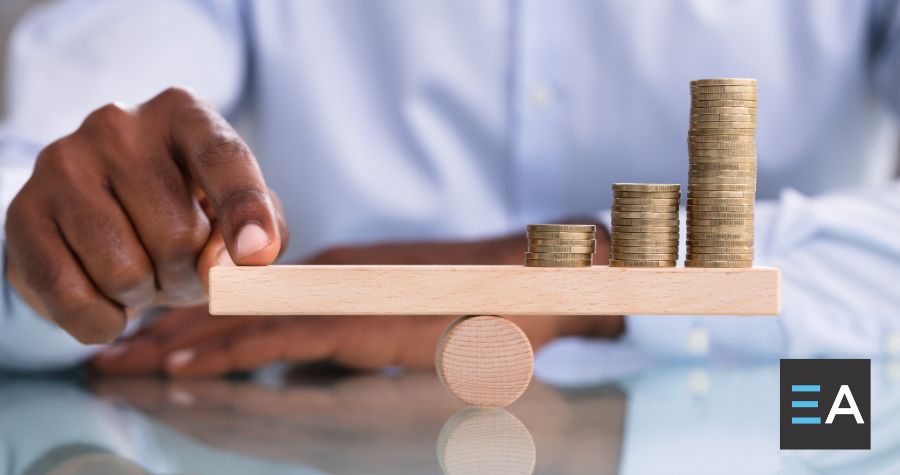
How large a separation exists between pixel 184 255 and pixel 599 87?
0.84 meters

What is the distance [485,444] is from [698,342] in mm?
527

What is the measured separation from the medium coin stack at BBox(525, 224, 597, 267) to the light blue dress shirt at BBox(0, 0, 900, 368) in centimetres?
72

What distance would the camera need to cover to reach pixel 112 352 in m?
1.11

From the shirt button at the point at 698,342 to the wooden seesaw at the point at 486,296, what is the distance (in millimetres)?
386

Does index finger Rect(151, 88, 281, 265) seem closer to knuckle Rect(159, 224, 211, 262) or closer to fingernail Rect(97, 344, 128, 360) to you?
knuckle Rect(159, 224, 211, 262)

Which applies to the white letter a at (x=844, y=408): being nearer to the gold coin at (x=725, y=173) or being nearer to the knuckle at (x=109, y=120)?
the gold coin at (x=725, y=173)

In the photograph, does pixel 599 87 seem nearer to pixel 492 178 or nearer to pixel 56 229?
pixel 492 178

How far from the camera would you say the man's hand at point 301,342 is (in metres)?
1.08

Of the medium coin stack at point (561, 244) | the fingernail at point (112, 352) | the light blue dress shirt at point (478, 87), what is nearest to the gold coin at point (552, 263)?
the medium coin stack at point (561, 244)

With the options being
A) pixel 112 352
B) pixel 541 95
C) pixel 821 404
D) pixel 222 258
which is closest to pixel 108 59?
pixel 112 352

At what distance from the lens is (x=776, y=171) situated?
1.49 metres

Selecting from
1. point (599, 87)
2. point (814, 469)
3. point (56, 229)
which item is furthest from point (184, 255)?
point (599, 87)

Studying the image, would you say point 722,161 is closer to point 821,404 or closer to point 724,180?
point 724,180

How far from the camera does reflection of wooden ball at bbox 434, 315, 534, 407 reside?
0.73 meters
